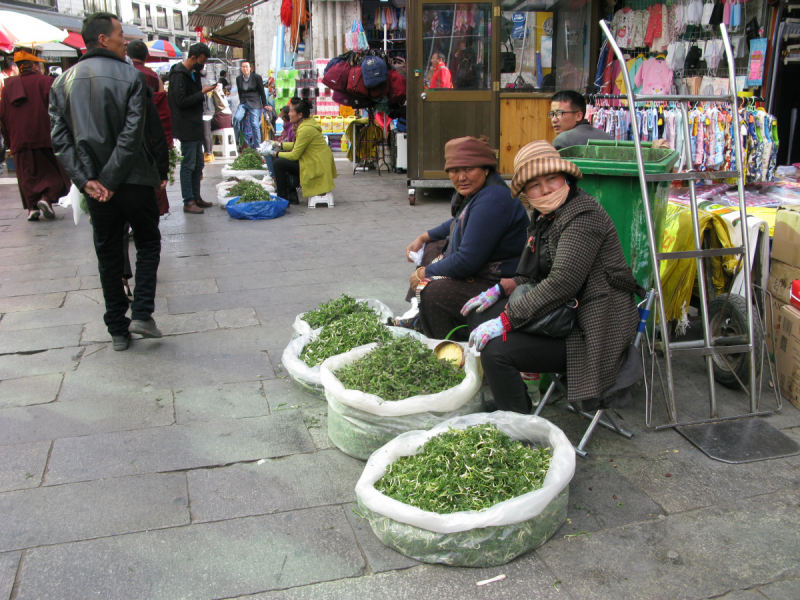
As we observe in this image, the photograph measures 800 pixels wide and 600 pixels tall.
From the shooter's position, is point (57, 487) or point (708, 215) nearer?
point (57, 487)

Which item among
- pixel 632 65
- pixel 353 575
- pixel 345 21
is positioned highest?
pixel 345 21

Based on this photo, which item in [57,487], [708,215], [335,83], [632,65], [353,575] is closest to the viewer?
[353,575]

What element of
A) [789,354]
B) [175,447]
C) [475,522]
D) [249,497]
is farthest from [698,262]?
[175,447]

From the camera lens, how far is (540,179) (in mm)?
2840

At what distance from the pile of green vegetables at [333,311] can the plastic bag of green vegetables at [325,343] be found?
13cm

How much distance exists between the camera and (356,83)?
10.0 meters

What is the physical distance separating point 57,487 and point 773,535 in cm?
277

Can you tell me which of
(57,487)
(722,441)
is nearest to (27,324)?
(57,487)

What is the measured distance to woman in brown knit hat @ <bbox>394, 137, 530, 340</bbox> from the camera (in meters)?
3.40

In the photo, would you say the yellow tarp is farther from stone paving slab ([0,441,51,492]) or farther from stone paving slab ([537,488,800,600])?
stone paving slab ([0,441,51,492])

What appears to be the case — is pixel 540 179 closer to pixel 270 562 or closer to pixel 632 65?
pixel 270 562

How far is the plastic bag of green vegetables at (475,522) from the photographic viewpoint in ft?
7.15

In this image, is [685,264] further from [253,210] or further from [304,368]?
[253,210]

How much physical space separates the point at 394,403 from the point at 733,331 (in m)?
2.09
